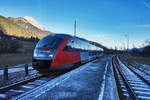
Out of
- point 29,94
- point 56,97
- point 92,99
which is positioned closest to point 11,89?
point 29,94

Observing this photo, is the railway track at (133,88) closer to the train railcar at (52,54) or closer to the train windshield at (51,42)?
the train railcar at (52,54)

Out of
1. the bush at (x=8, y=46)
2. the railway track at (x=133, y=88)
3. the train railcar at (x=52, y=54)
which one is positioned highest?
the bush at (x=8, y=46)

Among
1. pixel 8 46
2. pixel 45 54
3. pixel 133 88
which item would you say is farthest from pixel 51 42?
pixel 8 46

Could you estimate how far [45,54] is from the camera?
7246 mm

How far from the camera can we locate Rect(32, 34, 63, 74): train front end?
7047 mm

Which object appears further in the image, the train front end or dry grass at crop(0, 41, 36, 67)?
dry grass at crop(0, 41, 36, 67)

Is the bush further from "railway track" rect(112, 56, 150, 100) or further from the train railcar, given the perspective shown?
"railway track" rect(112, 56, 150, 100)

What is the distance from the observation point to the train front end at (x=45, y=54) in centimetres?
705

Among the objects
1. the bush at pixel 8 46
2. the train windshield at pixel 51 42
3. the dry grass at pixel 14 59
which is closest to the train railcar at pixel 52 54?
the train windshield at pixel 51 42

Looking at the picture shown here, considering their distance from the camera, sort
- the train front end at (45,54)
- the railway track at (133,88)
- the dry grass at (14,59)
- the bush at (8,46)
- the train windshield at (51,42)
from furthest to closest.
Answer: the bush at (8,46) → the dry grass at (14,59) → the train windshield at (51,42) → the train front end at (45,54) → the railway track at (133,88)

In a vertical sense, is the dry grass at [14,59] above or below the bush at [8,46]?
below

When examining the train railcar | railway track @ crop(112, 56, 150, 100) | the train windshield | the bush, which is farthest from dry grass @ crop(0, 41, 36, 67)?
railway track @ crop(112, 56, 150, 100)

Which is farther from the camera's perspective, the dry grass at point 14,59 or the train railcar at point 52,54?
the dry grass at point 14,59

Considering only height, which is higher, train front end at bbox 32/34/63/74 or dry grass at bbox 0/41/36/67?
train front end at bbox 32/34/63/74
